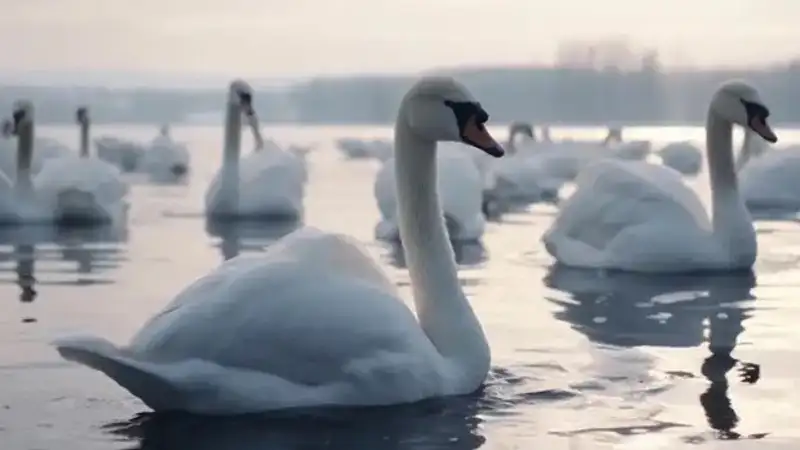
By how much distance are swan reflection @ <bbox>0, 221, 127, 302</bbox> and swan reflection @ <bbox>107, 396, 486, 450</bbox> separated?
3870 millimetres

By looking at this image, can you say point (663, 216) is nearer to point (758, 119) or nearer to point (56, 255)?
point (758, 119)

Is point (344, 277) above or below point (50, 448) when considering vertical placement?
Answer: above

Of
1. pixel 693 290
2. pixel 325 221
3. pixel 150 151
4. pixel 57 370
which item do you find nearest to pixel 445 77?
pixel 57 370

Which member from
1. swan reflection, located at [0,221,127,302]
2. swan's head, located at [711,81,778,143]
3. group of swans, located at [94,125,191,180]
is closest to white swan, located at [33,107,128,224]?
swan reflection, located at [0,221,127,302]

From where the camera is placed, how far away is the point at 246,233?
14.7 meters

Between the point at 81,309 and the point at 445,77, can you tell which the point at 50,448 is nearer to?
the point at 445,77

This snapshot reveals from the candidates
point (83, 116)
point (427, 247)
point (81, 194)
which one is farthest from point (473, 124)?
point (83, 116)

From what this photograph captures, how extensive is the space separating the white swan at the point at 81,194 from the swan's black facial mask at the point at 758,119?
7.19 meters

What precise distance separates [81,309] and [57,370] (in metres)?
2.10

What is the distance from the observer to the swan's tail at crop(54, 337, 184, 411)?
5.60 m

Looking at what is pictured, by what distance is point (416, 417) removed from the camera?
601 cm

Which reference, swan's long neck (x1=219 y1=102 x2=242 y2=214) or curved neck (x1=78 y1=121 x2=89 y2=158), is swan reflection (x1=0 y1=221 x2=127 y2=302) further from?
curved neck (x1=78 y1=121 x2=89 y2=158)

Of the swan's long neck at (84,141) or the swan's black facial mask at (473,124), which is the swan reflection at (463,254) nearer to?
the swan's black facial mask at (473,124)

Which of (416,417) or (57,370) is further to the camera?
(57,370)
